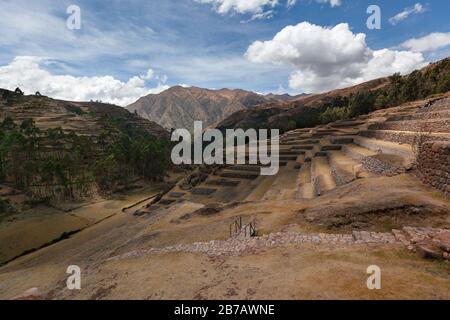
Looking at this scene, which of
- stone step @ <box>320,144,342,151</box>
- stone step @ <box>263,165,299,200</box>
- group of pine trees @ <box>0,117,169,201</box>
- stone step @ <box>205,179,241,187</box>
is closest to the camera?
stone step @ <box>263,165,299,200</box>

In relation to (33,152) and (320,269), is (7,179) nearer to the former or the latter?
(33,152)

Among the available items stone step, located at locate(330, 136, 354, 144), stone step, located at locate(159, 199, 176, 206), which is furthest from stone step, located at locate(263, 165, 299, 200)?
stone step, located at locate(159, 199, 176, 206)

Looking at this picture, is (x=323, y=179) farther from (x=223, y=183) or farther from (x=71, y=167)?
(x=71, y=167)

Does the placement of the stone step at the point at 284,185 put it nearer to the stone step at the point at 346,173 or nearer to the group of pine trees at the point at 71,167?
the stone step at the point at 346,173

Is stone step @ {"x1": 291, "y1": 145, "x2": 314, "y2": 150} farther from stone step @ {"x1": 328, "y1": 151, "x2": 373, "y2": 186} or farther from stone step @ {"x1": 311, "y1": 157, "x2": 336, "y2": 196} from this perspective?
stone step @ {"x1": 328, "y1": 151, "x2": 373, "y2": 186}

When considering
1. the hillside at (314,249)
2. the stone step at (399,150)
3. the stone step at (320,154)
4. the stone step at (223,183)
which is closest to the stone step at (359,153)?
the stone step at (399,150)

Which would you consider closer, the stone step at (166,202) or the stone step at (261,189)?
the stone step at (261,189)

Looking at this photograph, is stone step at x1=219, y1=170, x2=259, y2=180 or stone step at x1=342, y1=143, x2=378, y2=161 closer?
stone step at x1=342, y1=143, x2=378, y2=161
